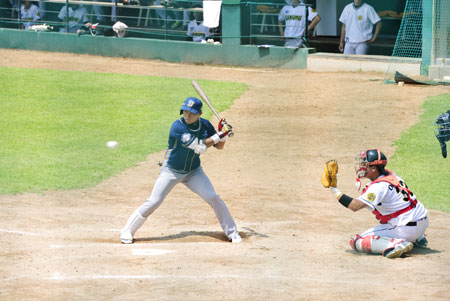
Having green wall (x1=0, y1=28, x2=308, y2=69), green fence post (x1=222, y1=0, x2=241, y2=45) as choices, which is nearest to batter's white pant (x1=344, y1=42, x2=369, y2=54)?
green wall (x1=0, y1=28, x2=308, y2=69)

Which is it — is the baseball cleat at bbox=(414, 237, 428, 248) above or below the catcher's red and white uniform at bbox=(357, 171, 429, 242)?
below

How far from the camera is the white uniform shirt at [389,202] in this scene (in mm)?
6754

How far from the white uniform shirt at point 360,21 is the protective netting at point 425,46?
0.81 meters

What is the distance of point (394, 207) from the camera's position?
692 cm

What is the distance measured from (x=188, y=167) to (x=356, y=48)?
35.7 ft

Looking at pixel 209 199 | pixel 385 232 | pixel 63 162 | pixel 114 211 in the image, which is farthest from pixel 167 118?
pixel 385 232

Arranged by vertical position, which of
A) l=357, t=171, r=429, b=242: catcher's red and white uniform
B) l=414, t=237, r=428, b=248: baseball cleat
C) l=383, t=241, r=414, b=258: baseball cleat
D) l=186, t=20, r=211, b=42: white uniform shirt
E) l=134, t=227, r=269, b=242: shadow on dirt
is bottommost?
l=134, t=227, r=269, b=242: shadow on dirt

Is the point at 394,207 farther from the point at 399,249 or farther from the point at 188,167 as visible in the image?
the point at 188,167

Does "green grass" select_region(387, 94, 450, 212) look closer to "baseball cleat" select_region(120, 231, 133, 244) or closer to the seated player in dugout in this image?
"baseball cleat" select_region(120, 231, 133, 244)

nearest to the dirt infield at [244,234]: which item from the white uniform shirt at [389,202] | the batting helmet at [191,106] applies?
the white uniform shirt at [389,202]

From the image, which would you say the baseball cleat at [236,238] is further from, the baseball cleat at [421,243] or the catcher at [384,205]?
the baseball cleat at [421,243]

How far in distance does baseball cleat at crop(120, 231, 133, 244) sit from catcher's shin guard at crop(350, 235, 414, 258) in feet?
7.32

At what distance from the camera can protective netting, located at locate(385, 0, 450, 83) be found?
16.0m

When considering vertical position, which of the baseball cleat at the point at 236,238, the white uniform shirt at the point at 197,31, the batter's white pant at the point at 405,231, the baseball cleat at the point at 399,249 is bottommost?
the baseball cleat at the point at 236,238
